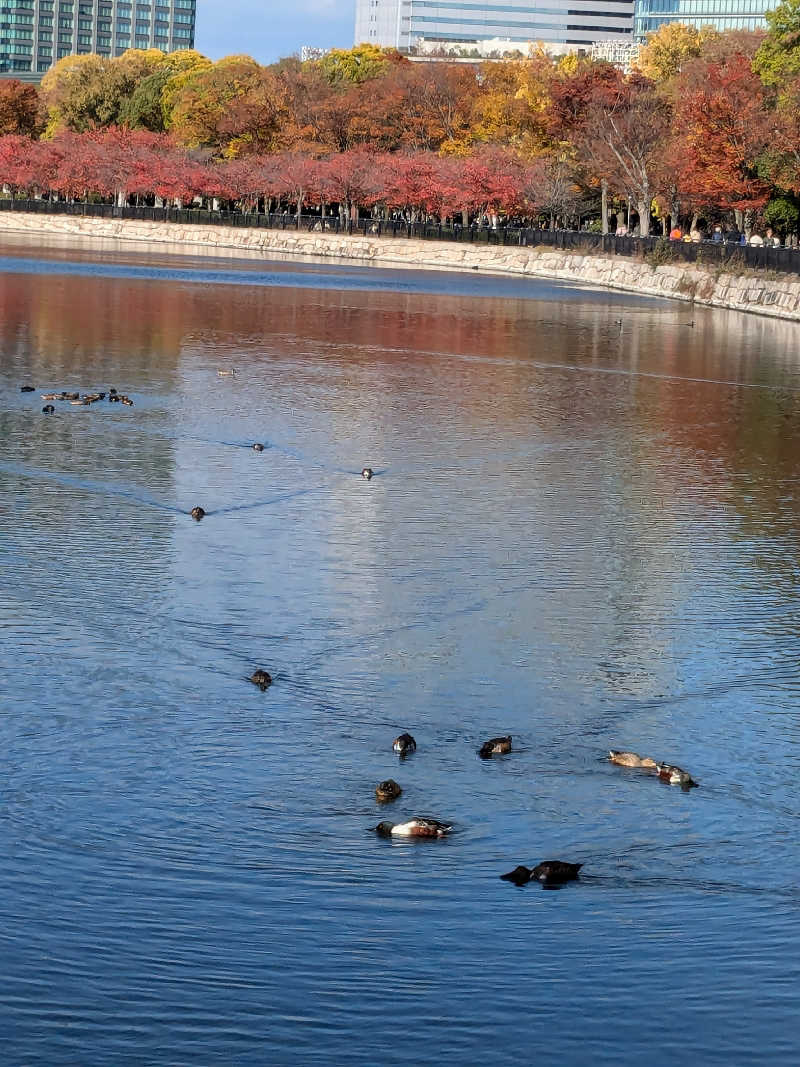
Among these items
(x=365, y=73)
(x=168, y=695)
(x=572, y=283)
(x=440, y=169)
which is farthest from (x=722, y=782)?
(x=365, y=73)

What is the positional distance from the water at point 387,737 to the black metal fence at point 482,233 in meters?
31.4

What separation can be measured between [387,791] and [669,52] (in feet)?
361

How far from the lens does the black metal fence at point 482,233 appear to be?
52.8 meters

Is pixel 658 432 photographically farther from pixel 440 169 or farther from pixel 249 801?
pixel 440 169

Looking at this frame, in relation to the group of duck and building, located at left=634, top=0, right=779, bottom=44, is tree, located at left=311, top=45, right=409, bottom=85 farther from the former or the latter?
the group of duck

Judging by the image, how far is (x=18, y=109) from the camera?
14550 cm

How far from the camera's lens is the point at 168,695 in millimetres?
10227

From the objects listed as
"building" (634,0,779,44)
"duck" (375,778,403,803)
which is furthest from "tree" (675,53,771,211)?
"building" (634,0,779,44)

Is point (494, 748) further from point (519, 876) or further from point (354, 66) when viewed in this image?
Answer: point (354, 66)

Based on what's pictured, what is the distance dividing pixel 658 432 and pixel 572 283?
154ft

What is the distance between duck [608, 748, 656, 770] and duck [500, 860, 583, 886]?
1.59 metres

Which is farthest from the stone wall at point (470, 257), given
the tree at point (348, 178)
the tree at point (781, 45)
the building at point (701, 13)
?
the building at point (701, 13)

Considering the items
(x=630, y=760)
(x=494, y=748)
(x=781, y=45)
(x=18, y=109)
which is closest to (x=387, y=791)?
(x=494, y=748)

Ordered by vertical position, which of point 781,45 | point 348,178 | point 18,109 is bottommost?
point 348,178
